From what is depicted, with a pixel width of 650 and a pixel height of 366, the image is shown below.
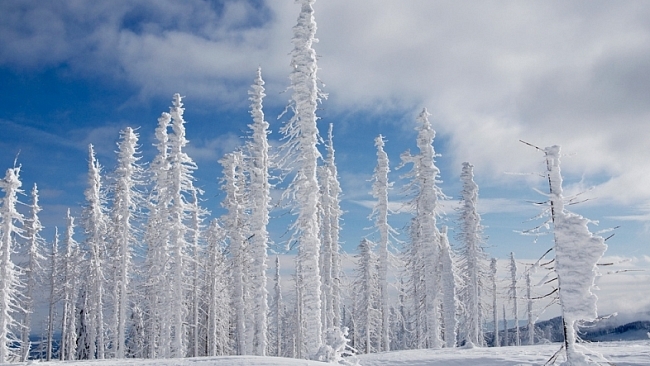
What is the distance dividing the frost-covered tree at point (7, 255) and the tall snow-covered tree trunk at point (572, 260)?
108 ft

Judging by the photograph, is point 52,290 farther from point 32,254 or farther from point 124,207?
point 124,207

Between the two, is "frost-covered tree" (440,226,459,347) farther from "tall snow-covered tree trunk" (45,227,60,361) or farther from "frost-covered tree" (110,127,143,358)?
"tall snow-covered tree trunk" (45,227,60,361)

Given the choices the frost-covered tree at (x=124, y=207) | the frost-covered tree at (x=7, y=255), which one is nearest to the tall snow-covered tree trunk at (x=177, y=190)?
the frost-covered tree at (x=124, y=207)

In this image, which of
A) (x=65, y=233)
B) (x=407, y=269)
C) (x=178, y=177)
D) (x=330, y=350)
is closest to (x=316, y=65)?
(x=330, y=350)

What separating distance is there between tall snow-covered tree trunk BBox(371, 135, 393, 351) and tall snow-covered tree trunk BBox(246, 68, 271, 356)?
11732 mm

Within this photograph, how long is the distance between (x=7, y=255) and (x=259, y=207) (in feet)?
62.4

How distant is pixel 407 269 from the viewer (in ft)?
153

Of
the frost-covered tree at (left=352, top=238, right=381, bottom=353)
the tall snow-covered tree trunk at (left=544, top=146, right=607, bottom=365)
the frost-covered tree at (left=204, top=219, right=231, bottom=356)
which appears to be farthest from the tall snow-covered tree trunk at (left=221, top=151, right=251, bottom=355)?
the tall snow-covered tree trunk at (left=544, top=146, right=607, bottom=365)

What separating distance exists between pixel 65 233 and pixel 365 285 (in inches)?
1242

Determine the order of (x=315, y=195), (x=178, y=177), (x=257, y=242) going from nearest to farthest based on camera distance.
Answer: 1. (x=315, y=195)
2. (x=257, y=242)
3. (x=178, y=177)

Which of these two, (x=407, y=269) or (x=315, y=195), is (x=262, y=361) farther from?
(x=407, y=269)

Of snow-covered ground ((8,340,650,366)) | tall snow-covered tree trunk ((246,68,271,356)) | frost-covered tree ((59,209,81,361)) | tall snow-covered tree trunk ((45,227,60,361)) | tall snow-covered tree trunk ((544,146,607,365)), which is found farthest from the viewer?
tall snow-covered tree trunk ((45,227,60,361))

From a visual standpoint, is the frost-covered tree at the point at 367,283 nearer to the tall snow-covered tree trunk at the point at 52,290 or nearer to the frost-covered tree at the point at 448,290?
the frost-covered tree at the point at 448,290

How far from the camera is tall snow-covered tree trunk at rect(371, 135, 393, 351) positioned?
119ft
